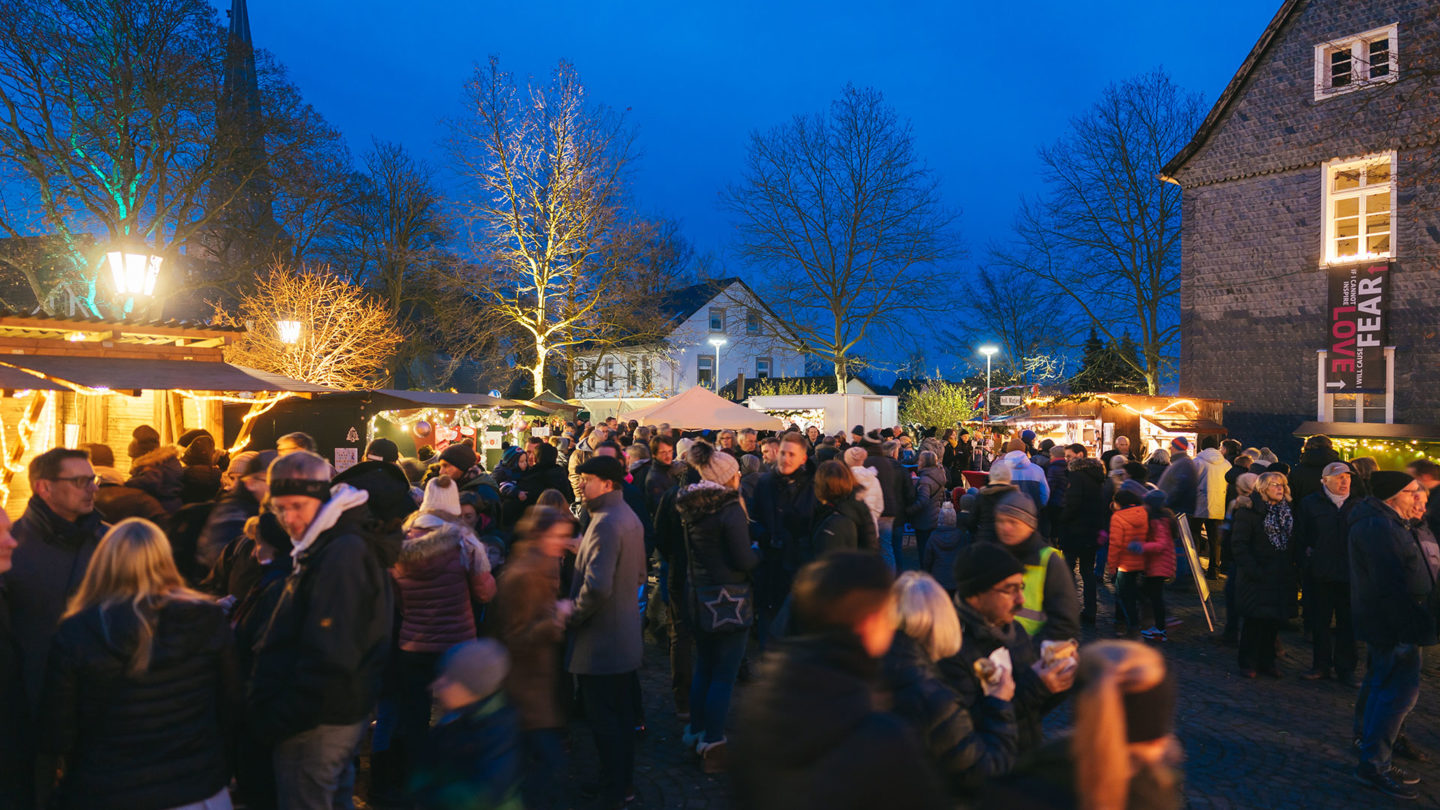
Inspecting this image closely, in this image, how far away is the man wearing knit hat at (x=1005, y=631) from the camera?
2.98 m

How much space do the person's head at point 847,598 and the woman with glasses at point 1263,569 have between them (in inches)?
241

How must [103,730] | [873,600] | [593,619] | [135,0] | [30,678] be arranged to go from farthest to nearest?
[135,0] → [593,619] → [30,678] → [103,730] → [873,600]

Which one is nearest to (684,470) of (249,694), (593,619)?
(593,619)

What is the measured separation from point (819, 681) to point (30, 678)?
3.74 metres

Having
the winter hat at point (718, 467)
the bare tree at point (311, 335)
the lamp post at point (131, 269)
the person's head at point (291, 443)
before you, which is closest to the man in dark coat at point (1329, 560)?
the winter hat at point (718, 467)

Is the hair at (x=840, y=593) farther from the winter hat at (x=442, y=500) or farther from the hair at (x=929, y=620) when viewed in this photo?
the winter hat at (x=442, y=500)

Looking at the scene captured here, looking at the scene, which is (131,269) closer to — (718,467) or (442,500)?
(442,500)

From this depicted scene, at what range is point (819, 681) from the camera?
200cm

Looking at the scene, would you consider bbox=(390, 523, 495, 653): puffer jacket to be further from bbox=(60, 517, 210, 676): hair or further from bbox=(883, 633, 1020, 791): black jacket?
bbox=(883, 633, 1020, 791): black jacket

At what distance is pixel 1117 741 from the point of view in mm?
2020

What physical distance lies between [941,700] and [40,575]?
3761mm

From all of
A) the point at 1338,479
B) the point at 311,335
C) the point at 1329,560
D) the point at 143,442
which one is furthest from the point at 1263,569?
the point at 311,335

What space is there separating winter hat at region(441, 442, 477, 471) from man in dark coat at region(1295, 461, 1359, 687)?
662 centimetres

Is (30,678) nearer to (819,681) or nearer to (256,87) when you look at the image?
(819,681)
